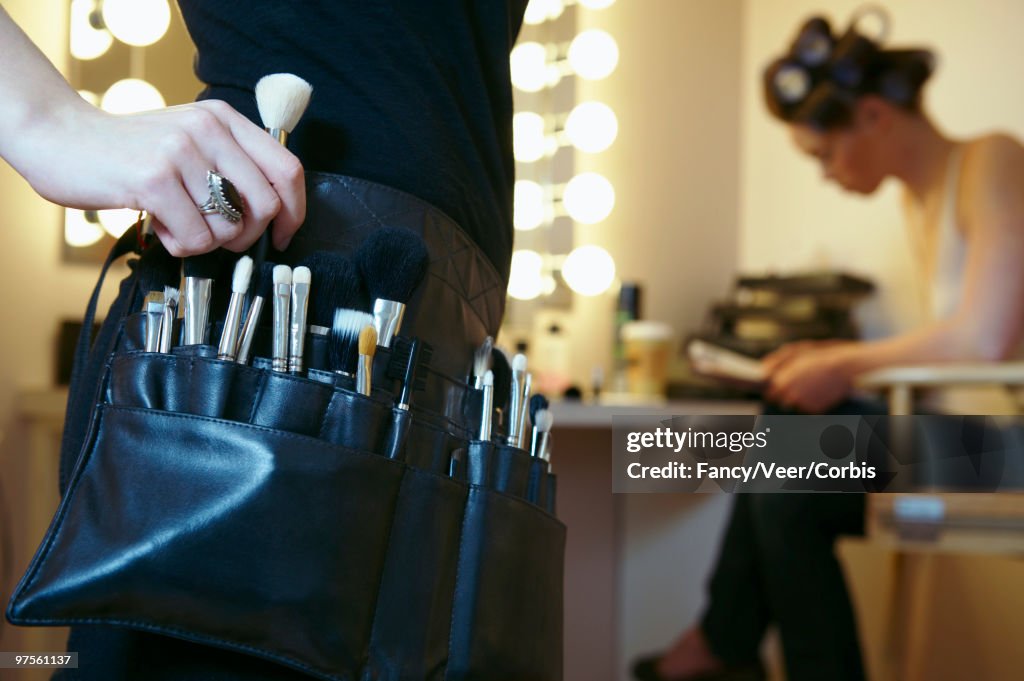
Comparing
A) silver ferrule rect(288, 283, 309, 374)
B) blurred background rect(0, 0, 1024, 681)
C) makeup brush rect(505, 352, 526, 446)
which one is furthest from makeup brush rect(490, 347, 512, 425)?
blurred background rect(0, 0, 1024, 681)

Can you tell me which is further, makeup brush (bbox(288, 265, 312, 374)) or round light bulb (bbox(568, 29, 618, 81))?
round light bulb (bbox(568, 29, 618, 81))

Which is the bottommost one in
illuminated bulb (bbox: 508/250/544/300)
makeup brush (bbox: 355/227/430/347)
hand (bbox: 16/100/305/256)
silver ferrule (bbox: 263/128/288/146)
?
makeup brush (bbox: 355/227/430/347)

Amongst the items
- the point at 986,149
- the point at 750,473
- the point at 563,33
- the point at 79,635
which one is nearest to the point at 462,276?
the point at 79,635

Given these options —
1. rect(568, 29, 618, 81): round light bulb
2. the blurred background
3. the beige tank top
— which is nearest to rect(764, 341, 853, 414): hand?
the beige tank top

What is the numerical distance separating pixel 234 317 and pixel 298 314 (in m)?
0.03

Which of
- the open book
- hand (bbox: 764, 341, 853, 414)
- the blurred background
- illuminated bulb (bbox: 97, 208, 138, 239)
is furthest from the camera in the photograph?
the blurred background

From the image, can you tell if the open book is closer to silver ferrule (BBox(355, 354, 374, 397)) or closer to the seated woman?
the seated woman

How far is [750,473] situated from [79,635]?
3.54ft

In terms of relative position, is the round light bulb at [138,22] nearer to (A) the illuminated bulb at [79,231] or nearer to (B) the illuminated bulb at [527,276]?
(A) the illuminated bulb at [79,231]

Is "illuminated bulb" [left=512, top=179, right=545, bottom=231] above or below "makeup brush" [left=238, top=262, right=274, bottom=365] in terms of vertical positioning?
above

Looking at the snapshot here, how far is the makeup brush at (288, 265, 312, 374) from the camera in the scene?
0.36m

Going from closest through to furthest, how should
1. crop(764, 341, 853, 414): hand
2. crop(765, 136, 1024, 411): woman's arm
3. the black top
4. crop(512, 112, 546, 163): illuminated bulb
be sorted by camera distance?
1. the black top
2. crop(765, 136, 1024, 411): woman's arm
3. crop(764, 341, 853, 414): hand
4. crop(512, 112, 546, 163): illuminated bulb

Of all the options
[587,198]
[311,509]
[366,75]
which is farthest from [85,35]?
[587,198]

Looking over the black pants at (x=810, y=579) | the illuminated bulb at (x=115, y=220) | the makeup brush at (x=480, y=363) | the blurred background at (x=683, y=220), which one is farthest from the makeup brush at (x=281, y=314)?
the black pants at (x=810, y=579)
